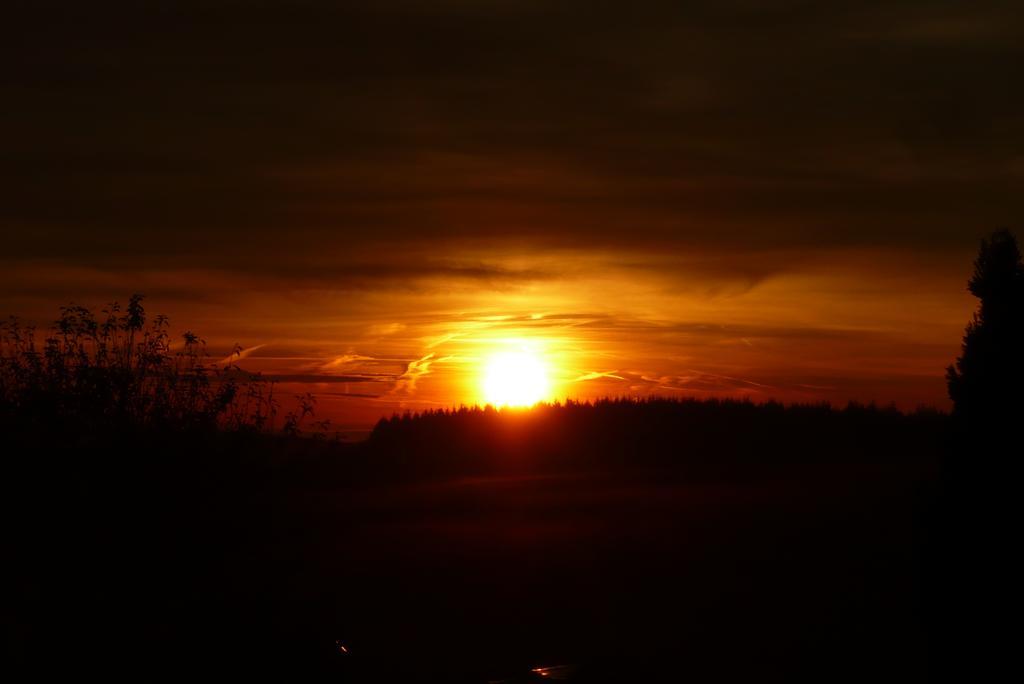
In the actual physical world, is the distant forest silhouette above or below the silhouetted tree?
below

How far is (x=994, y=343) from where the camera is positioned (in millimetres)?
6793

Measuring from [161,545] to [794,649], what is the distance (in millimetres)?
6684

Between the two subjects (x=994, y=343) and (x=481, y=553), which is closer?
(x=994, y=343)

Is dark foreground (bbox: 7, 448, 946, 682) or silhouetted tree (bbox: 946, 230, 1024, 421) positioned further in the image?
dark foreground (bbox: 7, 448, 946, 682)

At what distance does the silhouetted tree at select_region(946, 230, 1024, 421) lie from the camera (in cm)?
670

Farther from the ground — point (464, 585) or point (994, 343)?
point (994, 343)

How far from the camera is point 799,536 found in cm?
1141

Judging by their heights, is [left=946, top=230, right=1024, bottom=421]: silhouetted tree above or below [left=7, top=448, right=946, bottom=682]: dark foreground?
above

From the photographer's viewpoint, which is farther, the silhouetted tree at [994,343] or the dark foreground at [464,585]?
the dark foreground at [464,585]

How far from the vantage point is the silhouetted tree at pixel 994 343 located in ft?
22.0

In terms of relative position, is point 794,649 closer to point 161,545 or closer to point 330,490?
point 161,545

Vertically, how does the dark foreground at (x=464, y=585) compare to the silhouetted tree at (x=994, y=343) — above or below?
below

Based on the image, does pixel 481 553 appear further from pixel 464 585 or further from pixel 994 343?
pixel 994 343

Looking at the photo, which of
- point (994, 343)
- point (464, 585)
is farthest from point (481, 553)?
point (994, 343)
